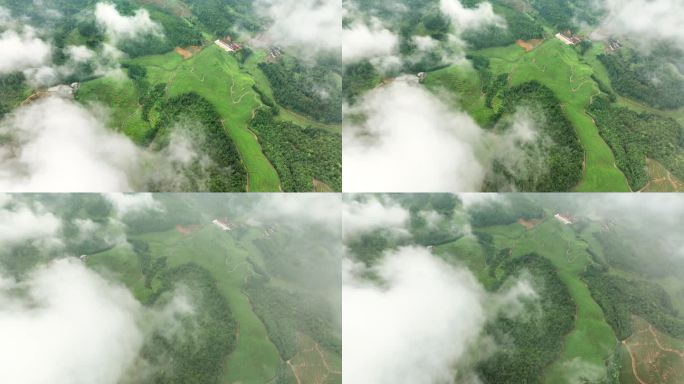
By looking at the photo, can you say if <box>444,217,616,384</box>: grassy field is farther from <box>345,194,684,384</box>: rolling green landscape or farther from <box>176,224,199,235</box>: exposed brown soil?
<box>176,224,199,235</box>: exposed brown soil

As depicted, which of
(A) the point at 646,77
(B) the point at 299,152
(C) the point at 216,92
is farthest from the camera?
(A) the point at 646,77

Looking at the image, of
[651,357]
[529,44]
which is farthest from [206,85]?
[651,357]

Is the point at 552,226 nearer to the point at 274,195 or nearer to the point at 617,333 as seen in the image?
the point at 617,333

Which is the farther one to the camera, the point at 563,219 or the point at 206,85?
the point at 206,85

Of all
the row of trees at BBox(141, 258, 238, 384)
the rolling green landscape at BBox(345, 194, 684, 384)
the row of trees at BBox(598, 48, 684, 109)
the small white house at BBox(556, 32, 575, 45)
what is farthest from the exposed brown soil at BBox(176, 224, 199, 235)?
the row of trees at BBox(598, 48, 684, 109)

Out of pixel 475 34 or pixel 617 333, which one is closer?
pixel 617 333

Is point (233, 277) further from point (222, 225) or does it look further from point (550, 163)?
point (550, 163)

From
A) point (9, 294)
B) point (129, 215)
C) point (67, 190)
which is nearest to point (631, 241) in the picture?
→ point (129, 215)
